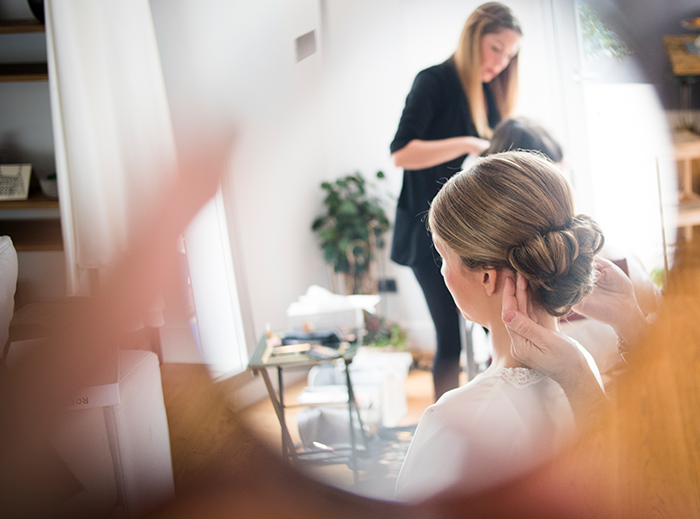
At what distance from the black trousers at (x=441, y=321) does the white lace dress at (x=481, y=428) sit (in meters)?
0.38

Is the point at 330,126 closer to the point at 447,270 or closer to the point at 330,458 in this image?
the point at 447,270

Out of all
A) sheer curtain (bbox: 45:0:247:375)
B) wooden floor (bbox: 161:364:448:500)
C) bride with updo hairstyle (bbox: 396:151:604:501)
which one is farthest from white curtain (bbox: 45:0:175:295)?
bride with updo hairstyle (bbox: 396:151:604:501)

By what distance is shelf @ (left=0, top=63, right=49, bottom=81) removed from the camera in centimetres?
77

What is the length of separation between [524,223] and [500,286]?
0.37ft

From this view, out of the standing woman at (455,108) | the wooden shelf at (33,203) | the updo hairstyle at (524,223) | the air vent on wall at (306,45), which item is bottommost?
the updo hairstyle at (524,223)

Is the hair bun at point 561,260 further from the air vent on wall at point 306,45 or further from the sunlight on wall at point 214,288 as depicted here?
the air vent on wall at point 306,45

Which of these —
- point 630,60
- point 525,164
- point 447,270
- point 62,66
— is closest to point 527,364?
point 447,270

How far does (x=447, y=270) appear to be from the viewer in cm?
70

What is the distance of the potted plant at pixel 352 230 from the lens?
4.79 ft

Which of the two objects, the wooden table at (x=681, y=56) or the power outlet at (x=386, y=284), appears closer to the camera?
the wooden table at (x=681, y=56)

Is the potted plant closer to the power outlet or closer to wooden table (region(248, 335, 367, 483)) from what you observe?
the power outlet

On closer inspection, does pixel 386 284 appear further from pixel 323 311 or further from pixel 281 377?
pixel 281 377

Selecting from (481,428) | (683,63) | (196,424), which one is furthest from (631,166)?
(196,424)

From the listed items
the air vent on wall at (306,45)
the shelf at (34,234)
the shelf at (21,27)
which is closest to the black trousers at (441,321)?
the air vent on wall at (306,45)
